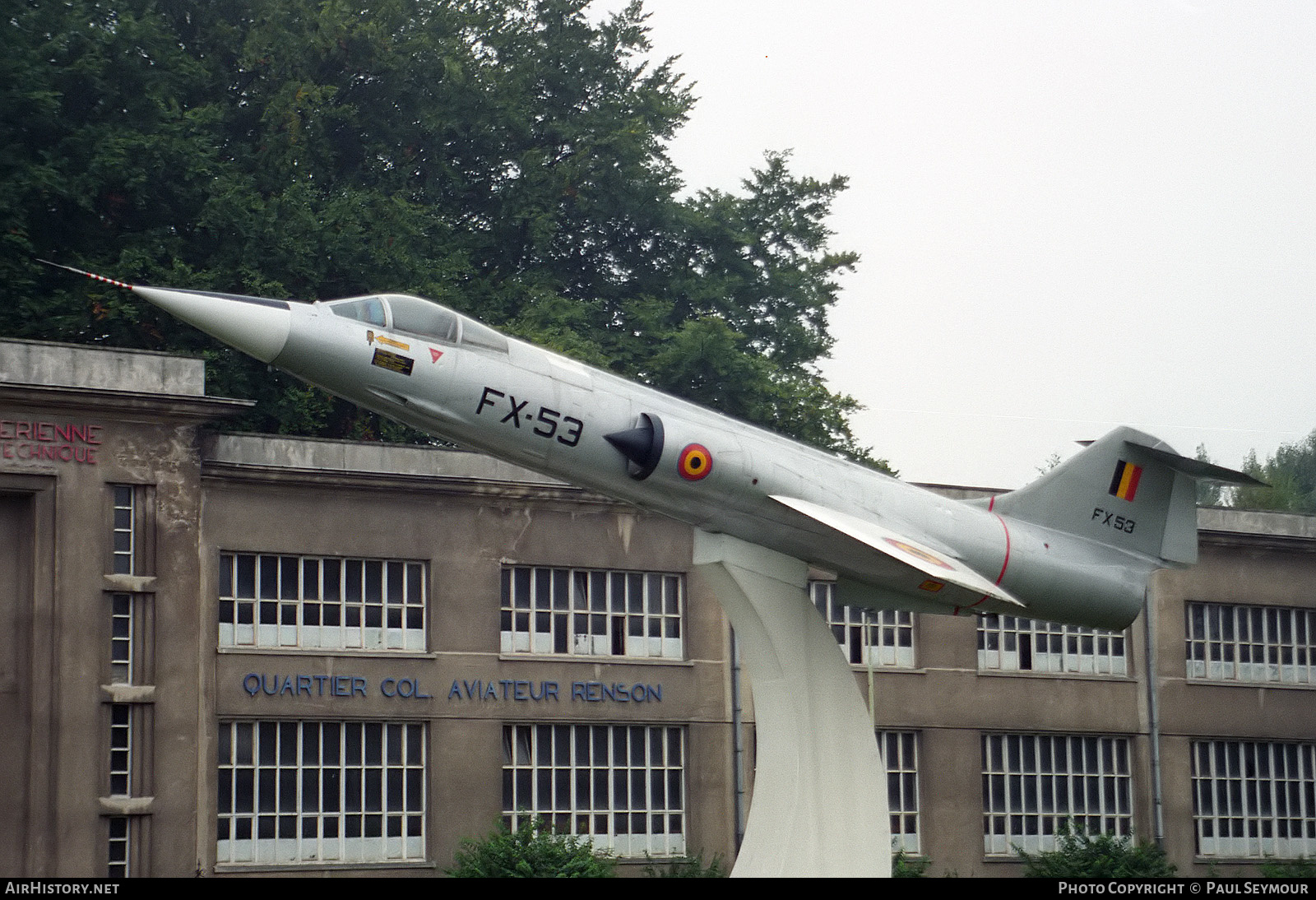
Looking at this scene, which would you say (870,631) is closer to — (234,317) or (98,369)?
(98,369)

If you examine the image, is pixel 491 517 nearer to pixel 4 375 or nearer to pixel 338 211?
pixel 4 375

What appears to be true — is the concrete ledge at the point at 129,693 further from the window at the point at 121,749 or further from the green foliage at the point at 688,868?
the green foliage at the point at 688,868

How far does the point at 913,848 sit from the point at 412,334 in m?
19.6

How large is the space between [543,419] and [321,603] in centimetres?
1299

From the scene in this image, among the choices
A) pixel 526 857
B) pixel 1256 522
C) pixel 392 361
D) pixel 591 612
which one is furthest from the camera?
pixel 1256 522

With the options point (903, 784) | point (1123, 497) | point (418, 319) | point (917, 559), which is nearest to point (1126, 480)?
point (1123, 497)

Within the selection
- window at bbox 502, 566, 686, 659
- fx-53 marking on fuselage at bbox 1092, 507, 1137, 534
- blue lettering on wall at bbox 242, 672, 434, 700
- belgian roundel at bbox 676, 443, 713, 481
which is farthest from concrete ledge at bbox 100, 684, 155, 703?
fx-53 marking on fuselage at bbox 1092, 507, 1137, 534

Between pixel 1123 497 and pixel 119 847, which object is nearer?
pixel 1123 497

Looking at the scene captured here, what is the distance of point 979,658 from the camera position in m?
36.2

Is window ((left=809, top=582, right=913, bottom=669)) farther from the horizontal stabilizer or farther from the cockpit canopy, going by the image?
the cockpit canopy

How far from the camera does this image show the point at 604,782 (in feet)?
109

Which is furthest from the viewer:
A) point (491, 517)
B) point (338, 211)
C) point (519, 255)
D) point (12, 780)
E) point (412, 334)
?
point (519, 255)

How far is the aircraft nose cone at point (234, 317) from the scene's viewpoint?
727 inches
